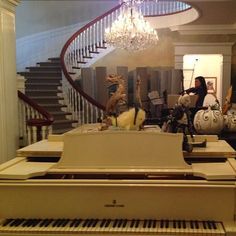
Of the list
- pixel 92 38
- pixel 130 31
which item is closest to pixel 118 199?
pixel 130 31

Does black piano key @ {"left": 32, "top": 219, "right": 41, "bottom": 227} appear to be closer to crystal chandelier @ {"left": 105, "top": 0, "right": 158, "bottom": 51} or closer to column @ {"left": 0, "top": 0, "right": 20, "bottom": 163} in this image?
column @ {"left": 0, "top": 0, "right": 20, "bottom": 163}

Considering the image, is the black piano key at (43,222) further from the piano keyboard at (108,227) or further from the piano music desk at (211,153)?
the piano music desk at (211,153)

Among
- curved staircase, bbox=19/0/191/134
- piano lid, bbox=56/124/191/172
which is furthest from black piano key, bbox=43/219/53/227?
curved staircase, bbox=19/0/191/134

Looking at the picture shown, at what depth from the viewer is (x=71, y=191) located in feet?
5.75

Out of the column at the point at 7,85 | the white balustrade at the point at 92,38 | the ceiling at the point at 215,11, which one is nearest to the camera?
the column at the point at 7,85

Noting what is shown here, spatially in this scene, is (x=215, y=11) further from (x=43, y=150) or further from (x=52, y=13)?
(x=43, y=150)

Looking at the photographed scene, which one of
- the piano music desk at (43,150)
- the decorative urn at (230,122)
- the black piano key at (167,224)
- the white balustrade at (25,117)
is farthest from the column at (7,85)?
the black piano key at (167,224)

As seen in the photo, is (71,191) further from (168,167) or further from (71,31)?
(71,31)

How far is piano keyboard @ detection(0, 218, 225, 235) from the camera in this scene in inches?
63.7

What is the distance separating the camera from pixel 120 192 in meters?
1.73

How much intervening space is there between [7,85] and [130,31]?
282cm

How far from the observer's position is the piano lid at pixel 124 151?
5.89ft

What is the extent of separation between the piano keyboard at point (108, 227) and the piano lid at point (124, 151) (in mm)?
269

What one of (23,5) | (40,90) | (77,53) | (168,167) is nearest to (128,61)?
(77,53)
